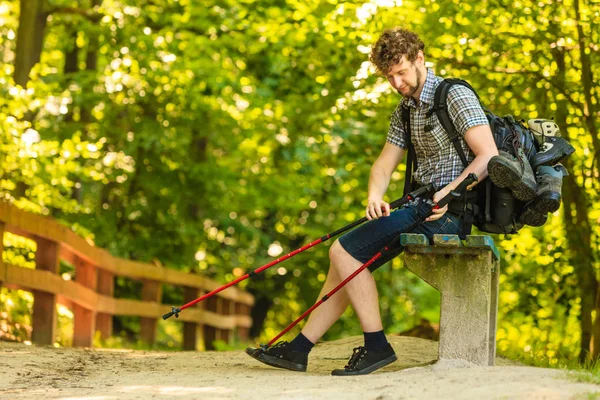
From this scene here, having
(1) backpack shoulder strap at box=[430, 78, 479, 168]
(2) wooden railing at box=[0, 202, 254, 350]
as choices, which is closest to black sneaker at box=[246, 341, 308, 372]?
(1) backpack shoulder strap at box=[430, 78, 479, 168]

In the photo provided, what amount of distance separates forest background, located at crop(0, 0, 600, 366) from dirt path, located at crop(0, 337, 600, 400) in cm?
150

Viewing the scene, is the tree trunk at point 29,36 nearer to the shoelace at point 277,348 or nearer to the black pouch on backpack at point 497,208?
the shoelace at point 277,348

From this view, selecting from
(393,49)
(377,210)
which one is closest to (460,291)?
(377,210)

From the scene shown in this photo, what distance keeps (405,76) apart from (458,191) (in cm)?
67

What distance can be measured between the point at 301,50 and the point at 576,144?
2.82 meters

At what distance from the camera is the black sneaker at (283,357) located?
5672 millimetres

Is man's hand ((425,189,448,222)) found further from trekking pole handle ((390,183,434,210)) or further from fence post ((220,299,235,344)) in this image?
fence post ((220,299,235,344))

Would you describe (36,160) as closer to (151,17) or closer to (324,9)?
(324,9)

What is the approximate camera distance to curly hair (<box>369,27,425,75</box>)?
17.8 ft

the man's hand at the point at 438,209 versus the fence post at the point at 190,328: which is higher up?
the man's hand at the point at 438,209

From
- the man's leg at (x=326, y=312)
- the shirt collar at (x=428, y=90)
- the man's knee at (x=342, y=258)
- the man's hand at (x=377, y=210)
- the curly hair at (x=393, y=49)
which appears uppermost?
the curly hair at (x=393, y=49)

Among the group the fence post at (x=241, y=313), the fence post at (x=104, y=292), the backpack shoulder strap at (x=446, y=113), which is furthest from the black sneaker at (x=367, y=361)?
the fence post at (x=241, y=313)

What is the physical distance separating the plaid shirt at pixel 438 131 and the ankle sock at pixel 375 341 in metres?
0.84

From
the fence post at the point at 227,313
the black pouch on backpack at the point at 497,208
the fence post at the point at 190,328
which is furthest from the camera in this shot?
the fence post at the point at 227,313
